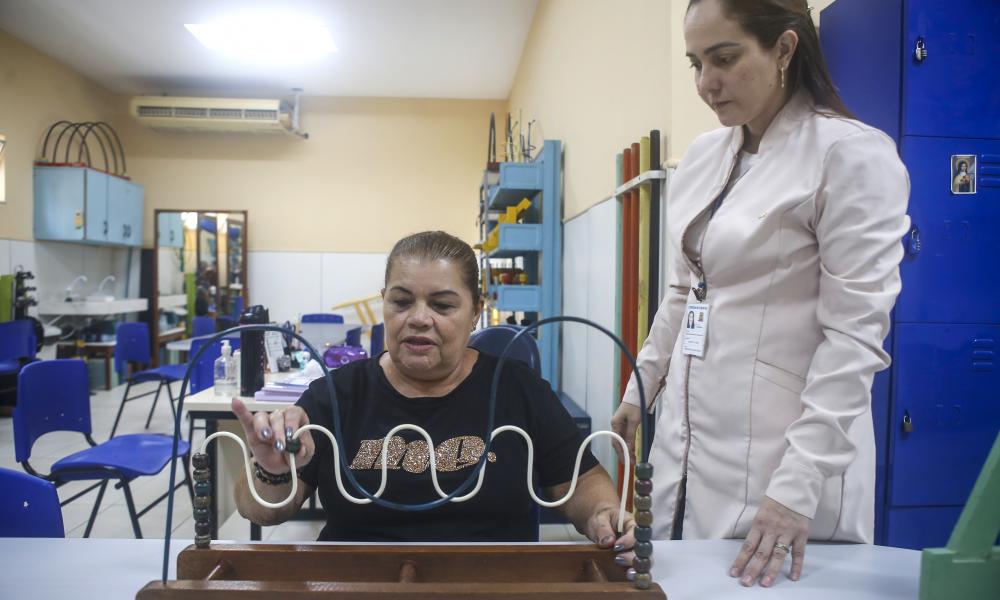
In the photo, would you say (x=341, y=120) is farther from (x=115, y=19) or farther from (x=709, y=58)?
(x=709, y=58)

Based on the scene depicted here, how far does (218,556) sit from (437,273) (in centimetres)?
59

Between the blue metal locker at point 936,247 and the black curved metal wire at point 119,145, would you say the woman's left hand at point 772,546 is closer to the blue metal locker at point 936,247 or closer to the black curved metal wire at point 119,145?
the blue metal locker at point 936,247

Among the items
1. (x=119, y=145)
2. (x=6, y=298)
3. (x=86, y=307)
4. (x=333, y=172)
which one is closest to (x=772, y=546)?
(x=6, y=298)

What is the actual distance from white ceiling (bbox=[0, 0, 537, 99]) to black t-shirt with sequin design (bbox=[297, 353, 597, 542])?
4.33m

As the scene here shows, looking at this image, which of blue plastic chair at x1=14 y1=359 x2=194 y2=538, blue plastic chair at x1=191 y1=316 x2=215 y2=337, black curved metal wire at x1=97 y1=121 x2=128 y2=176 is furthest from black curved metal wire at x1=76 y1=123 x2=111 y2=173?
blue plastic chair at x1=14 y1=359 x2=194 y2=538

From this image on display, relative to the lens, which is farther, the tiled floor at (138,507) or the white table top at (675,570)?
the tiled floor at (138,507)

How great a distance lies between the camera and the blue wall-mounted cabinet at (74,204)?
6.03 m

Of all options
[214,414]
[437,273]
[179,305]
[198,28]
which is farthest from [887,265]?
[179,305]

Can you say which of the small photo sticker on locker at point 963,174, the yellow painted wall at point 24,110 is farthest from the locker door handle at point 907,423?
the yellow painted wall at point 24,110

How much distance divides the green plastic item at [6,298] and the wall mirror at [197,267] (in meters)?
1.86

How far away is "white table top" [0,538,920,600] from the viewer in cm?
81

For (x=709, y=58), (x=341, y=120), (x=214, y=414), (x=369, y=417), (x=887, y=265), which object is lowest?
(x=214, y=414)

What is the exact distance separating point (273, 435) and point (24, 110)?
266 inches

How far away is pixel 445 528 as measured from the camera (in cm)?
111
